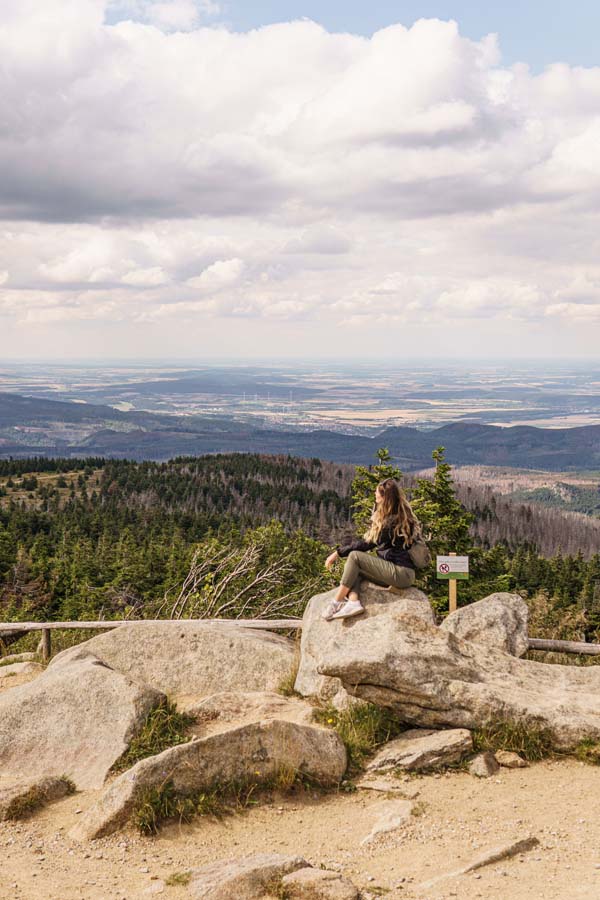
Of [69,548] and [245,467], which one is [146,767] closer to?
[69,548]

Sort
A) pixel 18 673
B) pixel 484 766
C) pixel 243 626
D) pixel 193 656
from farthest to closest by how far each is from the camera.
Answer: pixel 243 626, pixel 18 673, pixel 193 656, pixel 484 766

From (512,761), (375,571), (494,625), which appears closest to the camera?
(512,761)

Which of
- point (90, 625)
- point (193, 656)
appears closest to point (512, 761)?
point (193, 656)

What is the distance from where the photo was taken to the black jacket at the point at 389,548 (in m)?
12.5

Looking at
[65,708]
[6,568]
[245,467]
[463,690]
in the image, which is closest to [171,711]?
[65,708]

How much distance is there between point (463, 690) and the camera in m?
10.5

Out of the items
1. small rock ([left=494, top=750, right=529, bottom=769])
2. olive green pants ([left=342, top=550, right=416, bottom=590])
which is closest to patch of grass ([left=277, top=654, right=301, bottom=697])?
olive green pants ([left=342, top=550, right=416, bottom=590])

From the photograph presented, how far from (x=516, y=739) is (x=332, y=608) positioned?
3.64m

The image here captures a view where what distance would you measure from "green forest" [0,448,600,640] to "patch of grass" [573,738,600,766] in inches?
201

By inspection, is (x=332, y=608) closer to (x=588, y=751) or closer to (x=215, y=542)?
(x=588, y=751)

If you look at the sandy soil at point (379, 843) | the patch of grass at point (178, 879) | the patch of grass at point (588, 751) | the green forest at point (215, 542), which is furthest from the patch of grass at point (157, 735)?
the patch of grass at point (588, 751)

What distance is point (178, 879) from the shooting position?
→ 7.23m

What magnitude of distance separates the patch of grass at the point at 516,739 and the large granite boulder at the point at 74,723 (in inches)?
197

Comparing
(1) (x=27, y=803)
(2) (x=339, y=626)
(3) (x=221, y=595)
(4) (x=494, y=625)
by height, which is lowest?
(3) (x=221, y=595)
